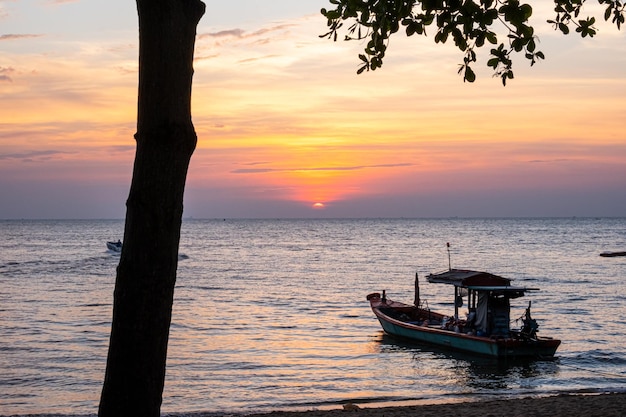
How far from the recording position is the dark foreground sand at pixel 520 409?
576 inches

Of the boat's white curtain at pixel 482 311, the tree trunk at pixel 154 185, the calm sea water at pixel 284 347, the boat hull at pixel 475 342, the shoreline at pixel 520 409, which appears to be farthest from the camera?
the boat's white curtain at pixel 482 311

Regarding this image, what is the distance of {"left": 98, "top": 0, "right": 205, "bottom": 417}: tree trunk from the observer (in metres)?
4.18

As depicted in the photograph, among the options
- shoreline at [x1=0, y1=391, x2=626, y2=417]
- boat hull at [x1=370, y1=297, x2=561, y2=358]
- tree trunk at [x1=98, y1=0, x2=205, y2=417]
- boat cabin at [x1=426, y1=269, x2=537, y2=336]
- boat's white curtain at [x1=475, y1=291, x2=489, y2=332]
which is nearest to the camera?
tree trunk at [x1=98, y1=0, x2=205, y2=417]

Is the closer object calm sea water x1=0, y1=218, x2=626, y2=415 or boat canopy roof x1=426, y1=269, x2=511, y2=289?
calm sea water x1=0, y1=218, x2=626, y2=415

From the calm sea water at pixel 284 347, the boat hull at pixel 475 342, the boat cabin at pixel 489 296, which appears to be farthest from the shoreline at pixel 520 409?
the boat cabin at pixel 489 296

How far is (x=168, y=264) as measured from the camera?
167 inches

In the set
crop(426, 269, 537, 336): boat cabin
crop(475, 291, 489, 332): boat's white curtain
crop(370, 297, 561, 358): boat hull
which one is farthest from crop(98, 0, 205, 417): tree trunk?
crop(475, 291, 489, 332): boat's white curtain

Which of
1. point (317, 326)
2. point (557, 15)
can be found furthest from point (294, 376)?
point (557, 15)

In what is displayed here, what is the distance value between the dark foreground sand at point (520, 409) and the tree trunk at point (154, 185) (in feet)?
38.2

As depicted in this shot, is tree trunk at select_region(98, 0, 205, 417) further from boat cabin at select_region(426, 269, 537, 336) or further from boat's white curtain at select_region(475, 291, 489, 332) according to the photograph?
boat's white curtain at select_region(475, 291, 489, 332)

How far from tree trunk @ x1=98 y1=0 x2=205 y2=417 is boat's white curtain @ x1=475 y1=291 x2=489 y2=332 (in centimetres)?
2490

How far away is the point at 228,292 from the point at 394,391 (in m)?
32.3

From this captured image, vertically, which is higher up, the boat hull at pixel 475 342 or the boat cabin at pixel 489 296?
the boat cabin at pixel 489 296

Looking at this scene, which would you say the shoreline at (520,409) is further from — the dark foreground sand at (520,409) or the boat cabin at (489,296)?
the boat cabin at (489,296)
